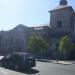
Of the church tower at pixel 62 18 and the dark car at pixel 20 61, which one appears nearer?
the dark car at pixel 20 61

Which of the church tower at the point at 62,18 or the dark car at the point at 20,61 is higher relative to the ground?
the church tower at the point at 62,18

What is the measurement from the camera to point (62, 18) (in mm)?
60000

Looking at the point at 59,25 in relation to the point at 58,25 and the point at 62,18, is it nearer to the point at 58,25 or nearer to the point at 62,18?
the point at 58,25

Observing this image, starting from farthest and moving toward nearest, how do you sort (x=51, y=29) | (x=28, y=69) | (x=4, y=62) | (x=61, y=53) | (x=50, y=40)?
(x=51, y=29) → (x=50, y=40) → (x=61, y=53) → (x=4, y=62) → (x=28, y=69)

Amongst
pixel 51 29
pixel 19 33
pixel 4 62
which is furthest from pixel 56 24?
pixel 4 62

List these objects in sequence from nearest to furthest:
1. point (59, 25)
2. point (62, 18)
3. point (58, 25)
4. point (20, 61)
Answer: point (20, 61) → point (62, 18) → point (59, 25) → point (58, 25)

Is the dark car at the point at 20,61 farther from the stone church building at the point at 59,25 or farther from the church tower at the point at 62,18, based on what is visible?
the church tower at the point at 62,18

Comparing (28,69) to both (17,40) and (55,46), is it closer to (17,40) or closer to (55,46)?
(55,46)

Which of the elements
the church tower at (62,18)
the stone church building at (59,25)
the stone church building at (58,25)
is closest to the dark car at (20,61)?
the stone church building at (58,25)

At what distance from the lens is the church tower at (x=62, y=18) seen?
193ft

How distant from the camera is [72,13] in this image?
194 ft

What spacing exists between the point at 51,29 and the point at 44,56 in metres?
8.79

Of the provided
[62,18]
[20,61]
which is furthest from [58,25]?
[20,61]

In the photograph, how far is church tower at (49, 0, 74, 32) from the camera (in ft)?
193
